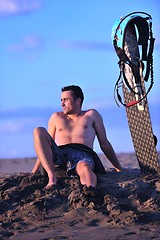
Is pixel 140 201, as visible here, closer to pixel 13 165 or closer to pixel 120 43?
pixel 120 43

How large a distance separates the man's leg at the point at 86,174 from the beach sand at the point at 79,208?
79mm

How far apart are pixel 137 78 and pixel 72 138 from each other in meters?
0.96

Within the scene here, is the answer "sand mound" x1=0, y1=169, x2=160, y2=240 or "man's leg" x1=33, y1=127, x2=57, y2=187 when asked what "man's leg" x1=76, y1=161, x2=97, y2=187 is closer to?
"sand mound" x1=0, y1=169, x2=160, y2=240

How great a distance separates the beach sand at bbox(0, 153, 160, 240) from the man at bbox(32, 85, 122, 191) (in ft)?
0.61

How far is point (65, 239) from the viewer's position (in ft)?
22.5

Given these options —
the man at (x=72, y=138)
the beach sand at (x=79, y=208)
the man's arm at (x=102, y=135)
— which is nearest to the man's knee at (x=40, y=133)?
the man at (x=72, y=138)

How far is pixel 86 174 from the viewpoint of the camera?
8398mm

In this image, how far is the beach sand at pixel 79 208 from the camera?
7090mm

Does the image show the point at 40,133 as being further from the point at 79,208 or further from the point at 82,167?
the point at 79,208

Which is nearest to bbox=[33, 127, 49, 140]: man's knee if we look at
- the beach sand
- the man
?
the man

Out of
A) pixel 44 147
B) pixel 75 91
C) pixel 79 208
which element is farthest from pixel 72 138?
pixel 79 208

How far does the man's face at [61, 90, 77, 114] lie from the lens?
916 cm

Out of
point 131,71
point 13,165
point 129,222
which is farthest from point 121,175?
point 13,165

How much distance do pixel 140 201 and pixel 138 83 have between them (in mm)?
1530
